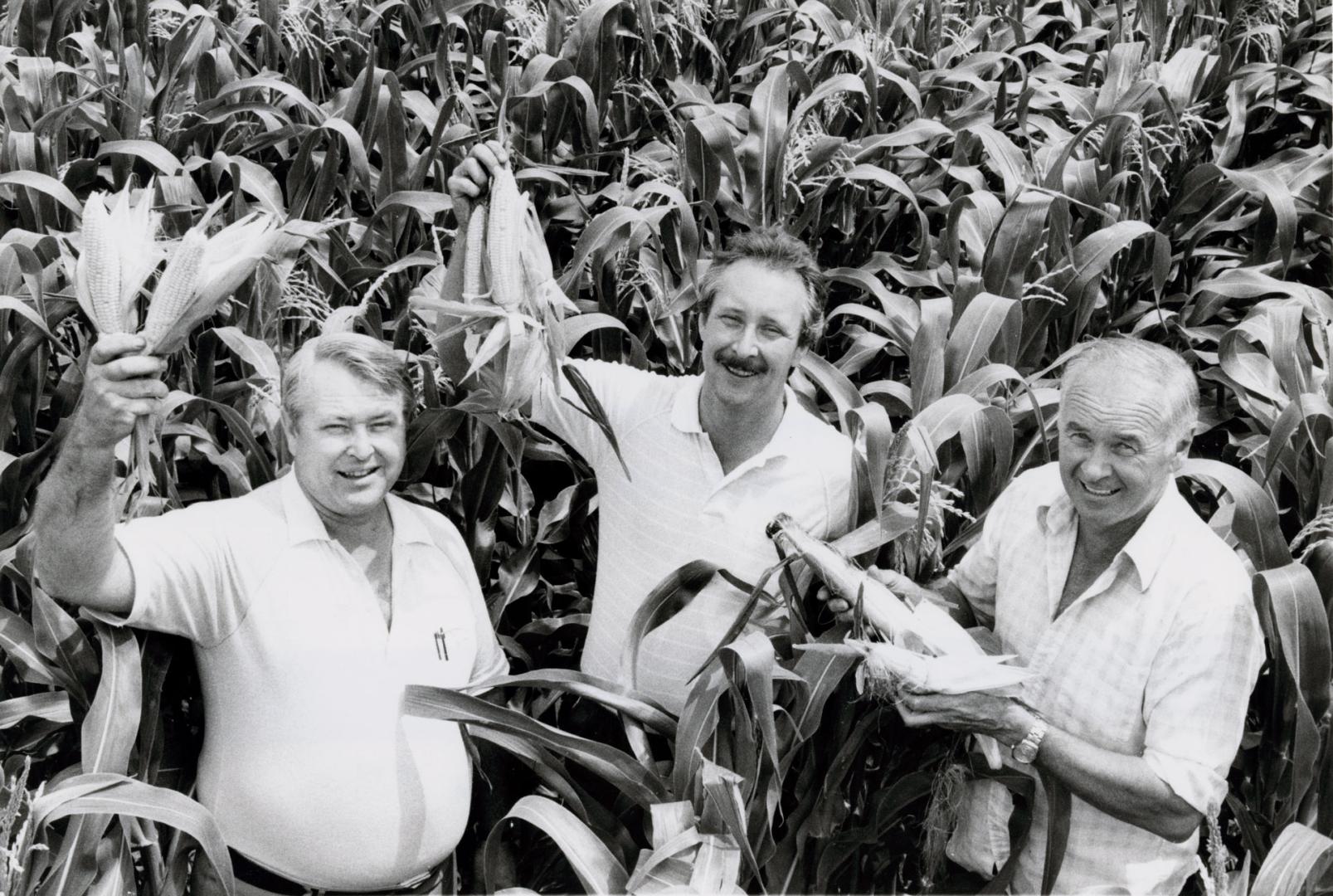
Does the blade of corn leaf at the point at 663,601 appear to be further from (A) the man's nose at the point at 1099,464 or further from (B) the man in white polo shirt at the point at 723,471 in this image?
(A) the man's nose at the point at 1099,464

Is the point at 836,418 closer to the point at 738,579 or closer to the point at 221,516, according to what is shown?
the point at 738,579

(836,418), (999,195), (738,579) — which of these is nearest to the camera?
(738,579)

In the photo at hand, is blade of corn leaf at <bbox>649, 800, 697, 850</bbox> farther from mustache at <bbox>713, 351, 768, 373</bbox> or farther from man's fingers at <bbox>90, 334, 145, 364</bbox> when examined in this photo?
man's fingers at <bbox>90, 334, 145, 364</bbox>

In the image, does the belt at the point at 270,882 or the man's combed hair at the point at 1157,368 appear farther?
the belt at the point at 270,882

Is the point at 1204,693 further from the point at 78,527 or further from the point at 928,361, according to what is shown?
the point at 78,527

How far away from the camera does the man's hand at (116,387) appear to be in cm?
180

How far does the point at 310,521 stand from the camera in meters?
2.23

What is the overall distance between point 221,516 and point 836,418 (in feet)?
4.87

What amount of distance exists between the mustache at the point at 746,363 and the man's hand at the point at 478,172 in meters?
0.52

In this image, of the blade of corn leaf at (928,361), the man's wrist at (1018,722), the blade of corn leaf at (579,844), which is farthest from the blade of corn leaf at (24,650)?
the blade of corn leaf at (928,361)

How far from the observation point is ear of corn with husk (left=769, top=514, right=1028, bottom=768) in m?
1.97

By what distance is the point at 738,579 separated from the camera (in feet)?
7.74

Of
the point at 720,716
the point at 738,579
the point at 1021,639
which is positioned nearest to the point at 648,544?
the point at 738,579

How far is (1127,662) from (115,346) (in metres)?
1.56
